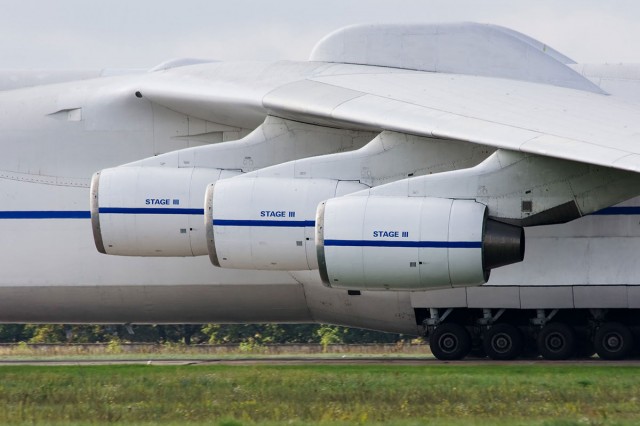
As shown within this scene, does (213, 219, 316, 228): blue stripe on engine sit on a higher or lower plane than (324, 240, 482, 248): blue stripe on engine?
higher

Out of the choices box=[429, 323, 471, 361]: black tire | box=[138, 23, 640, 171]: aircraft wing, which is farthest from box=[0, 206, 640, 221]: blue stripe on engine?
box=[429, 323, 471, 361]: black tire

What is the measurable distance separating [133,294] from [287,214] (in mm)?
2681

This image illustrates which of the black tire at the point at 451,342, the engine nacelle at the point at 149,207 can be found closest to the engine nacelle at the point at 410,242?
the engine nacelle at the point at 149,207

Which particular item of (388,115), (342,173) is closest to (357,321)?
(342,173)

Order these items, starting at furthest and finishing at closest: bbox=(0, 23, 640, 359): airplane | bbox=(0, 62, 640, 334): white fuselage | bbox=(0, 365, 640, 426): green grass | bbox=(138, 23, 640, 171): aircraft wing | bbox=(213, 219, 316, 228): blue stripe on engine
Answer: bbox=(0, 62, 640, 334): white fuselage
bbox=(213, 219, 316, 228): blue stripe on engine
bbox=(0, 23, 640, 359): airplane
bbox=(138, 23, 640, 171): aircraft wing
bbox=(0, 365, 640, 426): green grass

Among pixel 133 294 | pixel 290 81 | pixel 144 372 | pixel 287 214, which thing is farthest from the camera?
pixel 133 294

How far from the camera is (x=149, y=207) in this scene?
1327cm

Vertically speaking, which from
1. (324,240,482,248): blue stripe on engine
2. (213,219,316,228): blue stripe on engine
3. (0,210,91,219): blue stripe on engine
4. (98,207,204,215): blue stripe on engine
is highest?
(0,210,91,219): blue stripe on engine

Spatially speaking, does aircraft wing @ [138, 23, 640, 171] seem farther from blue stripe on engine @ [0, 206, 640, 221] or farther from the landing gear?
the landing gear

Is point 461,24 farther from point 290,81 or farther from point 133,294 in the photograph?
point 133,294

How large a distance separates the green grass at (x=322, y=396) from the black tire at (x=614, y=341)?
5.61 ft

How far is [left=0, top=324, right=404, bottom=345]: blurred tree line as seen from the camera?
26.3 meters

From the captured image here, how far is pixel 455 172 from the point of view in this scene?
12.2m

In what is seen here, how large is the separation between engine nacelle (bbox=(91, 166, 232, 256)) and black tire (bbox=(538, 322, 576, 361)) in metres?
3.78
